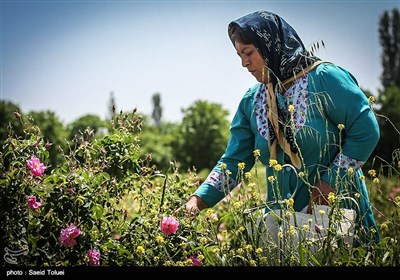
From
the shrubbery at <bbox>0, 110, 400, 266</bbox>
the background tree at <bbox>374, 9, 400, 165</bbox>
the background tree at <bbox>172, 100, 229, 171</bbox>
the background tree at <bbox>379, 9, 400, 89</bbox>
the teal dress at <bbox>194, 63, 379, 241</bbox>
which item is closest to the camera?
the shrubbery at <bbox>0, 110, 400, 266</bbox>

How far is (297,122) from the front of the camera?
2238 mm

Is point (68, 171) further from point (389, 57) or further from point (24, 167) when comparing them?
point (389, 57)

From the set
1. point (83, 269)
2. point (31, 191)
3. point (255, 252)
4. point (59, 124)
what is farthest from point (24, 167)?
point (59, 124)

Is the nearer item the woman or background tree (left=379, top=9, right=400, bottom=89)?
the woman

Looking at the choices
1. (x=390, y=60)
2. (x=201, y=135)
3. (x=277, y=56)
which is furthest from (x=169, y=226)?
(x=390, y=60)

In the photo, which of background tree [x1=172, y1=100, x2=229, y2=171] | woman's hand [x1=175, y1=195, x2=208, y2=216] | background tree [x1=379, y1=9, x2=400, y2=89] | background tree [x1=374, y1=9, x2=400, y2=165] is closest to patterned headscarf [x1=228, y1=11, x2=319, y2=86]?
woman's hand [x1=175, y1=195, x2=208, y2=216]

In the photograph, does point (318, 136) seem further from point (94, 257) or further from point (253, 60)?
point (94, 257)

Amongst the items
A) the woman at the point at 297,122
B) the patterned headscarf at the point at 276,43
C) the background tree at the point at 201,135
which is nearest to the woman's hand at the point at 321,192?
the woman at the point at 297,122

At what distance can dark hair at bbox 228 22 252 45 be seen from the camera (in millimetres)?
2253

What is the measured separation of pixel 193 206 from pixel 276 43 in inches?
31.1

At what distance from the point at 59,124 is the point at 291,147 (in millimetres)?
13171

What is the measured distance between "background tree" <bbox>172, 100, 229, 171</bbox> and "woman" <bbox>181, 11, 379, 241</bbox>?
23.0 ft

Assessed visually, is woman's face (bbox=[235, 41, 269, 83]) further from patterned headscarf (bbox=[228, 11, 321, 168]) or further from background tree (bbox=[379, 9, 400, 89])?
background tree (bbox=[379, 9, 400, 89])

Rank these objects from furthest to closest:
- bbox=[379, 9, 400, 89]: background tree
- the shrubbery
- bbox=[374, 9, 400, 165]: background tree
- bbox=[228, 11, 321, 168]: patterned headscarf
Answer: bbox=[379, 9, 400, 89]: background tree
bbox=[374, 9, 400, 165]: background tree
bbox=[228, 11, 321, 168]: patterned headscarf
the shrubbery
